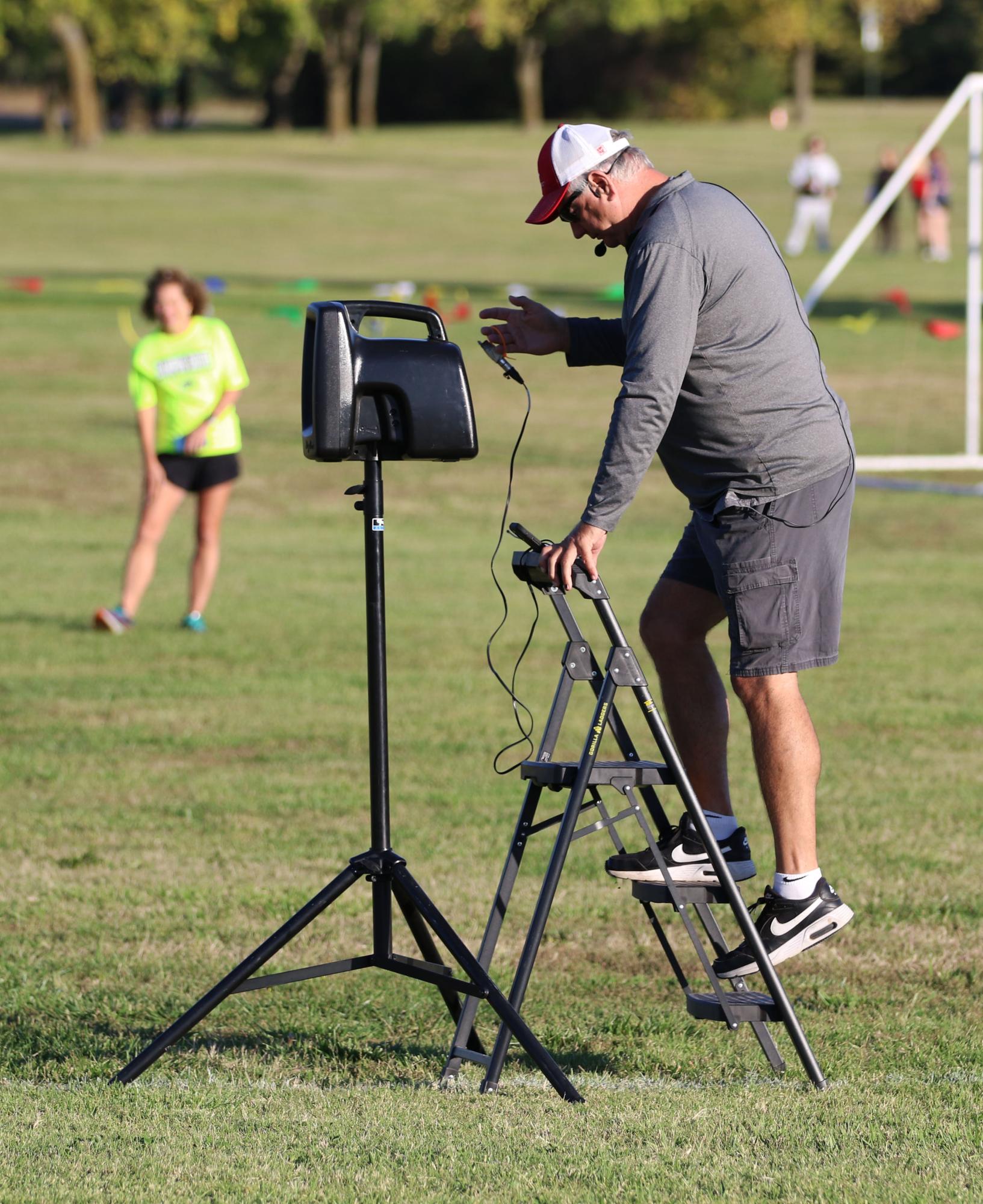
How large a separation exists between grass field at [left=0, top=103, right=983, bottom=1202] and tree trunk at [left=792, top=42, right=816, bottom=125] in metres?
64.9

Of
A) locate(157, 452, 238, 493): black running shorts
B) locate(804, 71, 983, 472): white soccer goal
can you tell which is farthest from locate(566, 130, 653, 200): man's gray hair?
locate(804, 71, 983, 472): white soccer goal

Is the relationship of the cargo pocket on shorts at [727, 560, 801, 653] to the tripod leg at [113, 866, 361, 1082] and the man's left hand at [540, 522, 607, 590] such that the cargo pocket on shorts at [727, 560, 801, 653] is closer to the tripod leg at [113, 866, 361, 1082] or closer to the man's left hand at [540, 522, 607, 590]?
the man's left hand at [540, 522, 607, 590]

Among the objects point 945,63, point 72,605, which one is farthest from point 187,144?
point 72,605

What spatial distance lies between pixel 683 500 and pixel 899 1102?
1406cm

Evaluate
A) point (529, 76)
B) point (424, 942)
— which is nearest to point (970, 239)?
point (424, 942)

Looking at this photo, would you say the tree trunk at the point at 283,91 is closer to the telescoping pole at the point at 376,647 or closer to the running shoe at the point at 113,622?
the running shoe at the point at 113,622

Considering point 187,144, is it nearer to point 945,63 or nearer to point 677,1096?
point 945,63

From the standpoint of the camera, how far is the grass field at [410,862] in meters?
4.06

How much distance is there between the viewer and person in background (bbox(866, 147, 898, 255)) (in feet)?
142

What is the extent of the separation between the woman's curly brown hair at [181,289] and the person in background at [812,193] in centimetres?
3376

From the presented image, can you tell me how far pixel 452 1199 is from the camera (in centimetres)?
378

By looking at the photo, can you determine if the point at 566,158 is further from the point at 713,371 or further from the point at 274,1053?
the point at 274,1053

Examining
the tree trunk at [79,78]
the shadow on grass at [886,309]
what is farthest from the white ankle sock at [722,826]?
the tree trunk at [79,78]

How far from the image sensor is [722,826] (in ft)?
17.3
